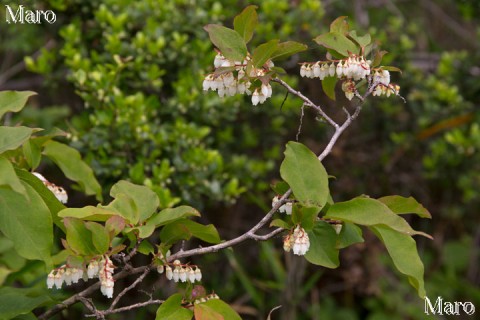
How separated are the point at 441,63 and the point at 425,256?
A: 159cm

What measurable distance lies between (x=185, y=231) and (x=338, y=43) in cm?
66

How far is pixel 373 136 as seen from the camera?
4.10 meters

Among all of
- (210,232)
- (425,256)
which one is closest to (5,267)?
(210,232)

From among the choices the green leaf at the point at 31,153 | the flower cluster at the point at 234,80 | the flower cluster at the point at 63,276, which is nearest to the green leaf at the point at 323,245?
the flower cluster at the point at 234,80

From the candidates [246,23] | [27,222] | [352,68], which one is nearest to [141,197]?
[27,222]

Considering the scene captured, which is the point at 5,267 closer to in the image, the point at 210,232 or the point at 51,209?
the point at 51,209

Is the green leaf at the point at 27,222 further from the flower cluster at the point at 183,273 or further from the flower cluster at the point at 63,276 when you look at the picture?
the flower cluster at the point at 183,273

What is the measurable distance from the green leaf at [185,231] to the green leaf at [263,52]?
462 mm

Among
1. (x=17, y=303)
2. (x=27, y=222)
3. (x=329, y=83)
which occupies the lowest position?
(x=17, y=303)

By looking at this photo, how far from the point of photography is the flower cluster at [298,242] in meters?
1.66

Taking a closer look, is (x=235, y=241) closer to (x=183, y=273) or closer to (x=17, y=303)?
(x=183, y=273)

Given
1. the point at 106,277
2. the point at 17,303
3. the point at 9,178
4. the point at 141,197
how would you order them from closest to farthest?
the point at 9,178 < the point at 106,277 < the point at 141,197 < the point at 17,303

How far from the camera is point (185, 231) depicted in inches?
69.4

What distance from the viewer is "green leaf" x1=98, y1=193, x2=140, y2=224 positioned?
173 cm
